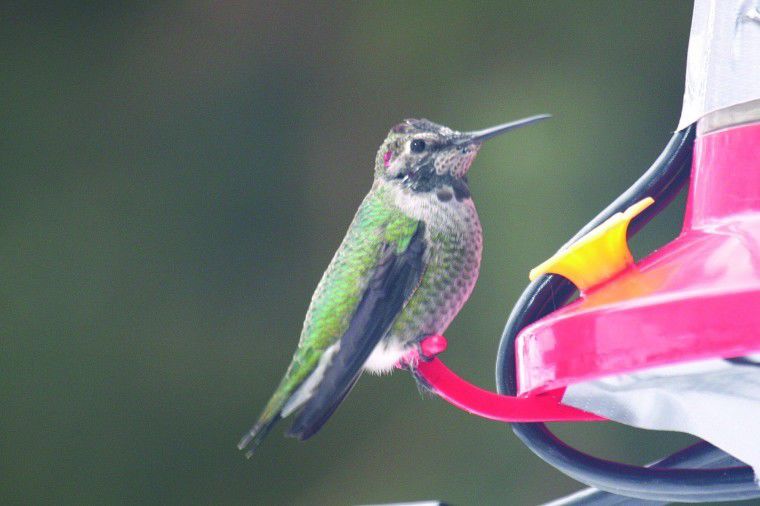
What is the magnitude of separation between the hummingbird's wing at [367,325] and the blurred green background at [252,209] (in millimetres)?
2426

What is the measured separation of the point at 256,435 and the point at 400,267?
41cm

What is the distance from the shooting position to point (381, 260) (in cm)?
210

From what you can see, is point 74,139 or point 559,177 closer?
point 559,177

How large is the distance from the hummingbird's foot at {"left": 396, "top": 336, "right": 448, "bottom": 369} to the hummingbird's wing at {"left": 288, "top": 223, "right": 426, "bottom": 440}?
7cm

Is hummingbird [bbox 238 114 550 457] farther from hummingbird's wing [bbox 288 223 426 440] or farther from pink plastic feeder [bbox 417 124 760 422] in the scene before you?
pink plastic feeder [bbox 417 124 760 422]

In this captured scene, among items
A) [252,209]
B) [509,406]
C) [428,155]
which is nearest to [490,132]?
[428,155]

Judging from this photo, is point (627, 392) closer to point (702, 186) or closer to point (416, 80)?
point (702, 186)

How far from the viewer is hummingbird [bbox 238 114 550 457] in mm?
2029

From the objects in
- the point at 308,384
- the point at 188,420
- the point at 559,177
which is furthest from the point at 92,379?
the point at 308,384

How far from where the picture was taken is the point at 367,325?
76.9 inches

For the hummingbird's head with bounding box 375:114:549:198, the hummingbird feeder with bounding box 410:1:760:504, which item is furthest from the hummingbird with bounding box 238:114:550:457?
the hummingbird feeder with bounding box 410:1:760:504

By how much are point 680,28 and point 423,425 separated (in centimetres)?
208

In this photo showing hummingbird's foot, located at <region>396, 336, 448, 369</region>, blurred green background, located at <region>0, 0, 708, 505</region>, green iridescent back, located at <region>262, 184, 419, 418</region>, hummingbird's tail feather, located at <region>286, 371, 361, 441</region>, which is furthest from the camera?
blurred green background, located at <region>0, 0, 708, 505</region>

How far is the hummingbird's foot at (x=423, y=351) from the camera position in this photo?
1.70 meters
